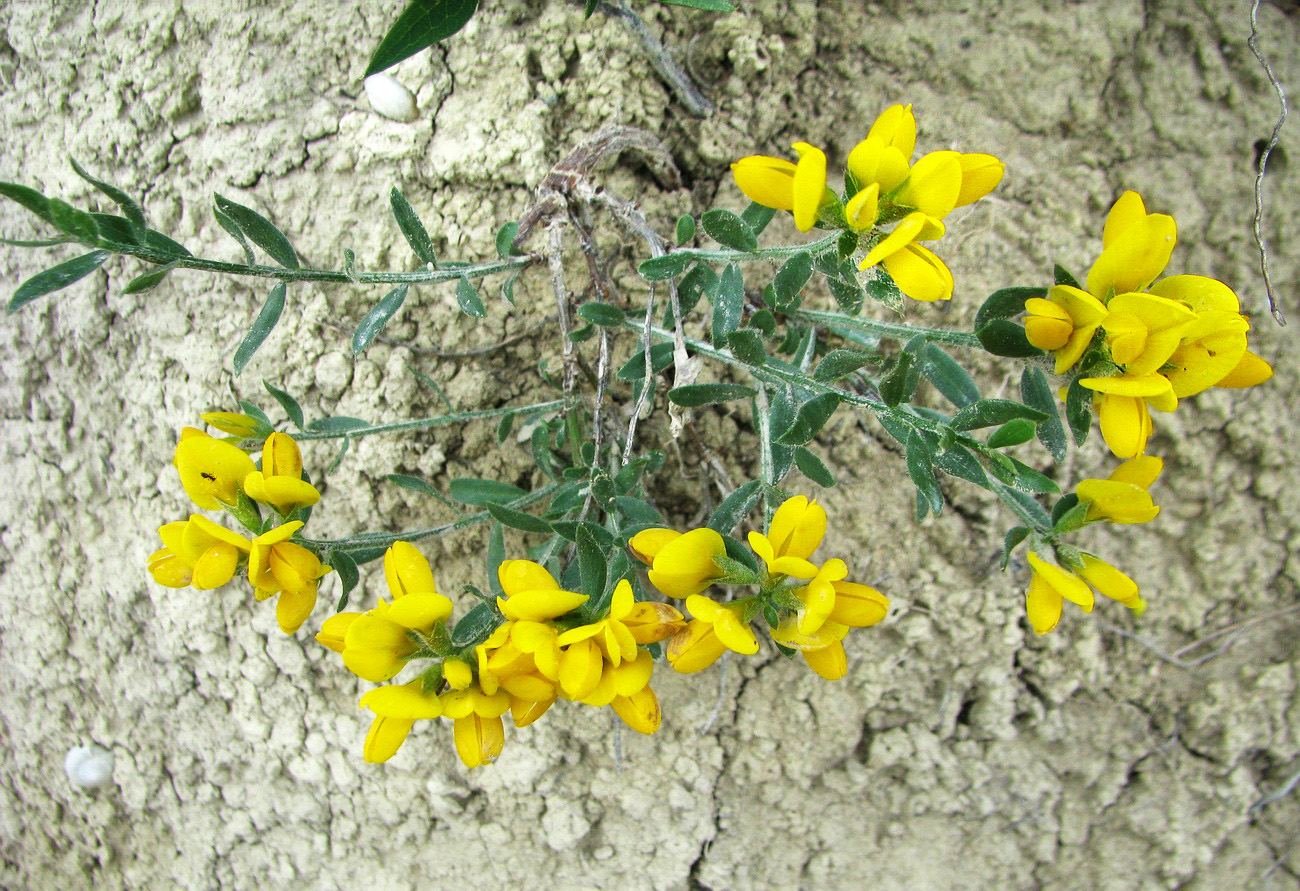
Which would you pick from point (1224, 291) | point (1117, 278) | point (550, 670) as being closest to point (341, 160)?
point (550, 670)

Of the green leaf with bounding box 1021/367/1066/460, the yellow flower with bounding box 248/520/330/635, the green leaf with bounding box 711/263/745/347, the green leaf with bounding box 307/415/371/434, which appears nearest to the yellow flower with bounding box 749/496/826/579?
the green leaf with bounding box 711/263/745/347

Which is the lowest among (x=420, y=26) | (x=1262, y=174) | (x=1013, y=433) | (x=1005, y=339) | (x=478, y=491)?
(x=478, y=491)

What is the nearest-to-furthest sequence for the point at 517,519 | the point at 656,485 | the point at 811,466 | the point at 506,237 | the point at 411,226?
the point at 517,519 → the point at 811,466 → the point at 411,226 → the point at 506,237 → the point at 656,485

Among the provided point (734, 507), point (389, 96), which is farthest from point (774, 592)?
point (389, 96)

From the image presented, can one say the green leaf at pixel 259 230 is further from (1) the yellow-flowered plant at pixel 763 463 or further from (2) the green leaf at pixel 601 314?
(2) the green leaf at pixel 601 314

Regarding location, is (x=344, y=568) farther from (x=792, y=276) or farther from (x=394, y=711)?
(x=792, y=276)

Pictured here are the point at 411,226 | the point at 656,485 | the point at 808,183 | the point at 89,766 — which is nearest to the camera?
the point at 808,183

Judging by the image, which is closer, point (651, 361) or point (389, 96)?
point (651, 361)
